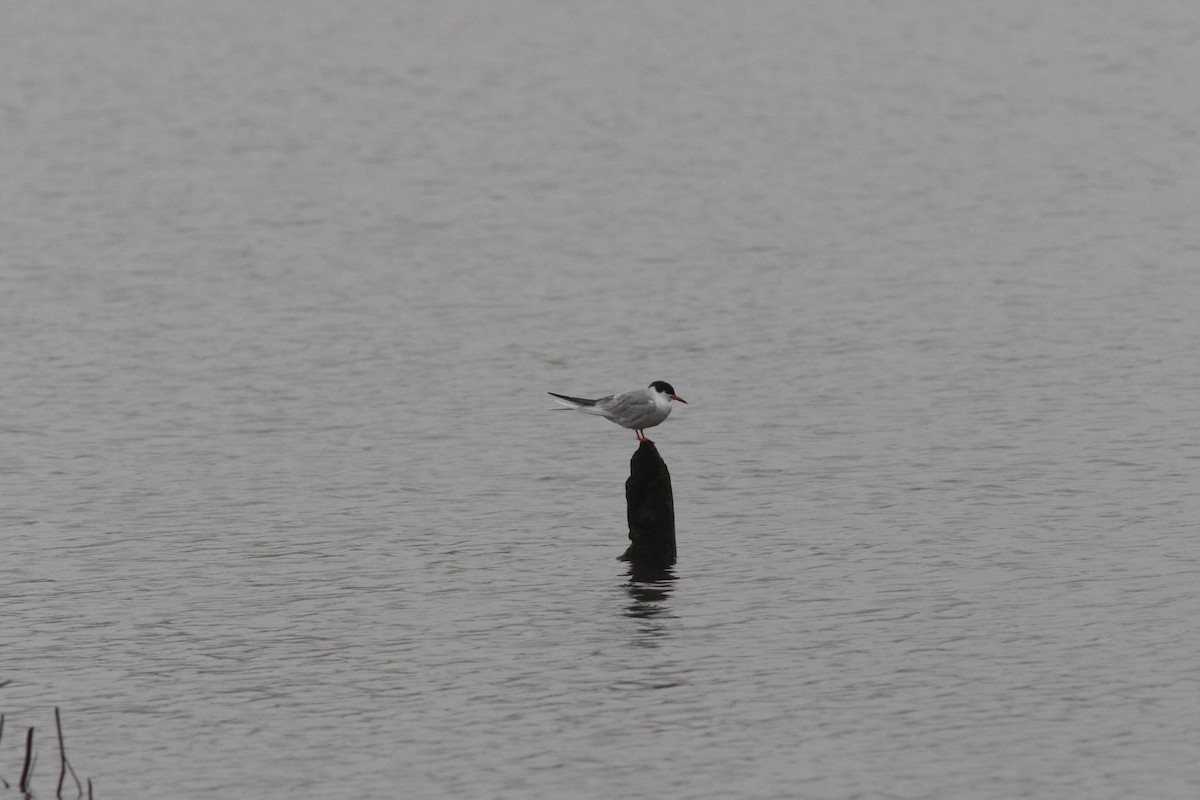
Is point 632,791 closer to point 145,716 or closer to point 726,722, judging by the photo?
point 726,722

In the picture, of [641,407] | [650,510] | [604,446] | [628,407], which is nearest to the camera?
[650,510]

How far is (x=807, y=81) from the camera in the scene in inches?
3418

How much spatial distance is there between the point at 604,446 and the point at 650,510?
8275 millimetres

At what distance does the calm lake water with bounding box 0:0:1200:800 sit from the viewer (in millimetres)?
20250

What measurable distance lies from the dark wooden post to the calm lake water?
1.52 feet

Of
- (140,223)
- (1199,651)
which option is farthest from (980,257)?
(1199,651)

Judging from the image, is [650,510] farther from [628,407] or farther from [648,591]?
[628,407]

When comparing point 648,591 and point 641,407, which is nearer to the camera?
point 648,591

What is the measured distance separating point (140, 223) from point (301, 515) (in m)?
32.2

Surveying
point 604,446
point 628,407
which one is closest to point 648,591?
point 628,407

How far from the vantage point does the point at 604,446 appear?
3428 centimetres

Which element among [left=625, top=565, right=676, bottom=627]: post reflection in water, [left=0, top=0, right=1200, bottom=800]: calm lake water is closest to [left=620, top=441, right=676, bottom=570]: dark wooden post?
[left=625, top=565, right=676, bottom=627]: post reflection in water

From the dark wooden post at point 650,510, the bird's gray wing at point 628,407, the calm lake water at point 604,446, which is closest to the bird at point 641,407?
the bird's gray wing at point 628,407

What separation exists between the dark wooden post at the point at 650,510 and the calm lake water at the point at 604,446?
46 cm
